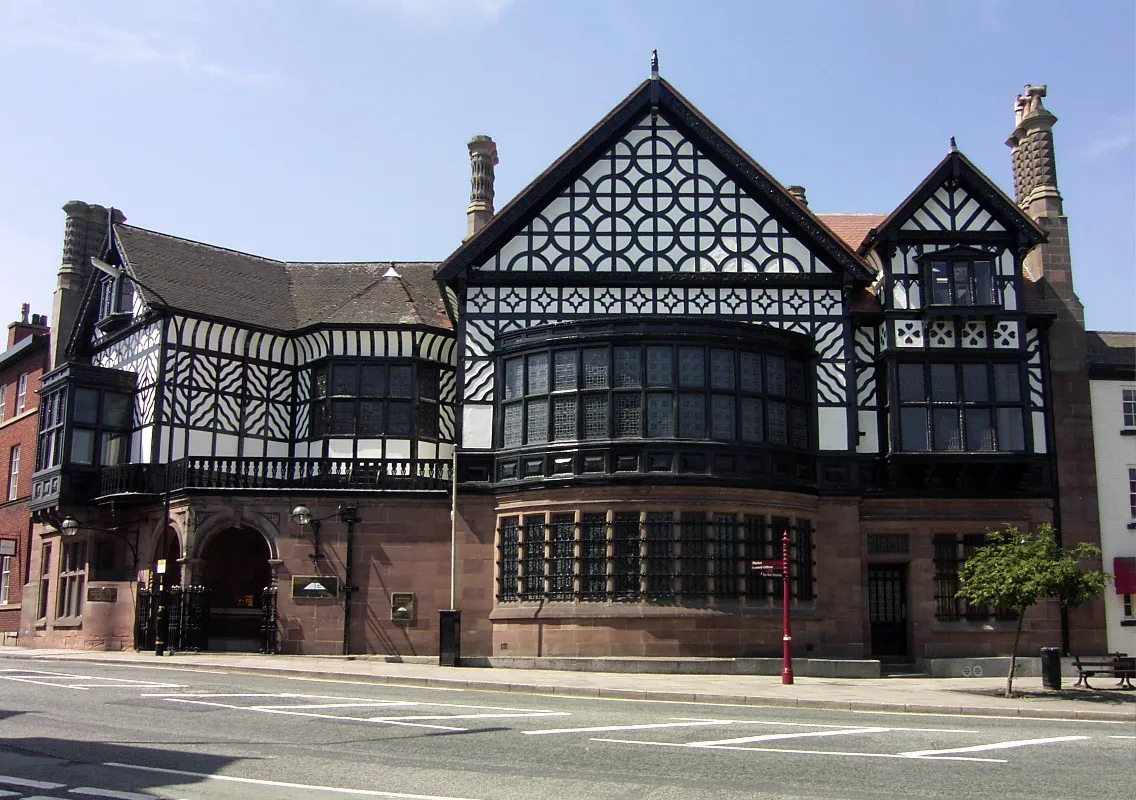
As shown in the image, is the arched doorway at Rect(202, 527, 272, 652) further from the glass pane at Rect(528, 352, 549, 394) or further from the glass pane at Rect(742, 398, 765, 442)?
the glass pane at Rect(742, 398, 765, 442)

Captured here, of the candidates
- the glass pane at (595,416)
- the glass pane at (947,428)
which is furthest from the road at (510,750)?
the glass pane at (947,428)

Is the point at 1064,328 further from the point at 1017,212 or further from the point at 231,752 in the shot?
the point at 231,752

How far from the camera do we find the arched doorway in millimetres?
32250

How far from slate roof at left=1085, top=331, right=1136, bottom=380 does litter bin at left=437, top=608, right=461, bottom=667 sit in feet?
59.0

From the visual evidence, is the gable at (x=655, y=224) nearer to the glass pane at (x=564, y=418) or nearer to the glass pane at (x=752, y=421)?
the glass pane at (x=564, y=418)

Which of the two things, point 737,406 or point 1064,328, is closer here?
point 737,406

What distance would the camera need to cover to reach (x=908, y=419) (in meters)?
29.6

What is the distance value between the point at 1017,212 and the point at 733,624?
12890mm

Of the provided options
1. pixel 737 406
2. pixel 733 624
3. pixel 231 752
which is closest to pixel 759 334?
pixel 737 406

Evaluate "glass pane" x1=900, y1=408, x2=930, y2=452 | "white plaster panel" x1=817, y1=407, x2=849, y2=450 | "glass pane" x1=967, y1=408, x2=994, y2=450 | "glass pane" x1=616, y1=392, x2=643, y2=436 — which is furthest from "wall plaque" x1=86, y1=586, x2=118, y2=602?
"glass pane" x1=967, y1=408, x2=994, y2=450

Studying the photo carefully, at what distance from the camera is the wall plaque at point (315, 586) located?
2944 cm

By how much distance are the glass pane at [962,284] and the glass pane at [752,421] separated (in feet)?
20.1

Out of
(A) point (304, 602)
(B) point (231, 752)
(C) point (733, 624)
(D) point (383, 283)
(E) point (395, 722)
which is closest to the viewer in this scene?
(B) point (231, 752)

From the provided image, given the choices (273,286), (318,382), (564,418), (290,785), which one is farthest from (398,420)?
(290,785)
